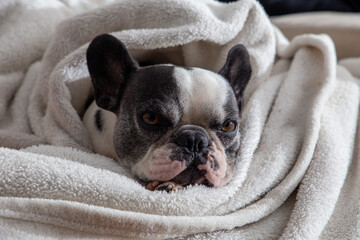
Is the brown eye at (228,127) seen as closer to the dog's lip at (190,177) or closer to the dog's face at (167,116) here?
the dog's face at (167,116)

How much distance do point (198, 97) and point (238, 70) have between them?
0.84ft

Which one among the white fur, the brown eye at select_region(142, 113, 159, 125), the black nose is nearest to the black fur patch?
the white fur

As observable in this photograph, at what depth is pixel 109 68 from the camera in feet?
3.73

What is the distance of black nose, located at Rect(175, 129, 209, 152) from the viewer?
94 centimetres

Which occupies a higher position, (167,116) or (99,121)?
(167,116)

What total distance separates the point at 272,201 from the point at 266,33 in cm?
70

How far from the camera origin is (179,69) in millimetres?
1076

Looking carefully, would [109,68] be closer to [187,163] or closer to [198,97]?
[198,97]

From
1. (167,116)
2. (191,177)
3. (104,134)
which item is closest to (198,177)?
(191,177)

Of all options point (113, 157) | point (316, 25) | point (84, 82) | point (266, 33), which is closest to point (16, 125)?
point (84, 82)

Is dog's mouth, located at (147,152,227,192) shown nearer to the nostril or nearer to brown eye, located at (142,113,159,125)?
the nostril

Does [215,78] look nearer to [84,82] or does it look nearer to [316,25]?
[84,82]

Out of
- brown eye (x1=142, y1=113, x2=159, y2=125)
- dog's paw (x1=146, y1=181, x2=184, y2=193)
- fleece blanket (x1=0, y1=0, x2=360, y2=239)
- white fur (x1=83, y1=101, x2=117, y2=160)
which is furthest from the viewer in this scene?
white fur (x1=83, y1=101, x2=117, y2=160)

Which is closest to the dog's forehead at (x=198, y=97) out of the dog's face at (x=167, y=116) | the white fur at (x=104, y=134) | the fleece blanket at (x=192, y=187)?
the dog's face at (x=167, y=116)
